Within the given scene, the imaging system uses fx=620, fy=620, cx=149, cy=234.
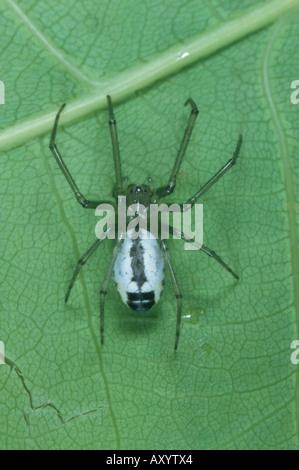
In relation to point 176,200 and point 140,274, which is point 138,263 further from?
point 176,200

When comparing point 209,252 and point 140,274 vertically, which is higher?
point 209,252

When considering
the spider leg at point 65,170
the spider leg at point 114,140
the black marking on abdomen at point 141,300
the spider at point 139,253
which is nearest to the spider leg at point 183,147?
the spider at point 139,253

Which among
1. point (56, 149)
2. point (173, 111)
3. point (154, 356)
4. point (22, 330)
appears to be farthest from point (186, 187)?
point (22, 330)

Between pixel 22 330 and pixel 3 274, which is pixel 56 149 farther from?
pixel 22 330

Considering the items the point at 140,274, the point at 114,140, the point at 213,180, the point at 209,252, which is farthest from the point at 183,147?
the point at 140,274

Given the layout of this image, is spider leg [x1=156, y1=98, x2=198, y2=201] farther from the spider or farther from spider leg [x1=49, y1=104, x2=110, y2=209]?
spider leg [x1=49, y1=104, x2=110, y2=209]

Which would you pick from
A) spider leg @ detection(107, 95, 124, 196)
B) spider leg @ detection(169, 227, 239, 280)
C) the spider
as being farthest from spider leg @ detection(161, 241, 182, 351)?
spider leg @ detection(107, 95, 124, 196)

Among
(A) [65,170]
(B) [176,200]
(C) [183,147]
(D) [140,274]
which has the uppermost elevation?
(C) [183,147]
